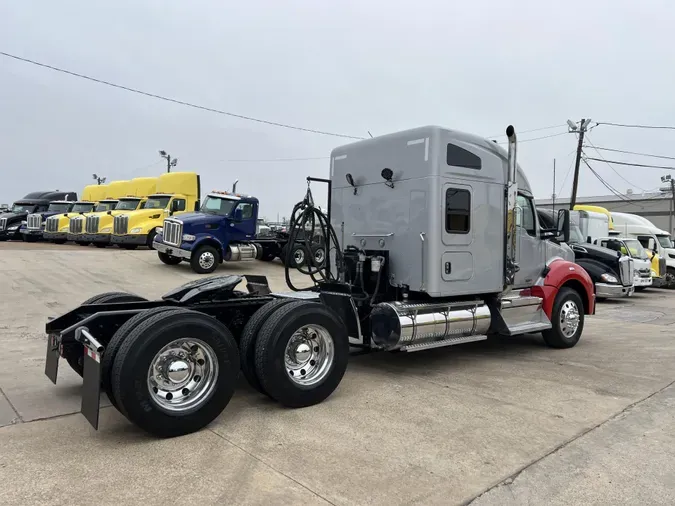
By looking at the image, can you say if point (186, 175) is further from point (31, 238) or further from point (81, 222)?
point (31, 238)

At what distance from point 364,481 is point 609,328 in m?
8.28

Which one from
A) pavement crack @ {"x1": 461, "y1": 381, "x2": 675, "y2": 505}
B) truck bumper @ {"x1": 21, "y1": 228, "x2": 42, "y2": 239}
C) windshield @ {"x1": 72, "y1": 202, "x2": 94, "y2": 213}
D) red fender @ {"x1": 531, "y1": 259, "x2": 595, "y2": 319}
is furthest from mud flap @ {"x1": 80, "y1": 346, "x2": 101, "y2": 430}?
truck bumper @ {"x1": 21, "y1": 228, "x2": 42, "y2": 239}

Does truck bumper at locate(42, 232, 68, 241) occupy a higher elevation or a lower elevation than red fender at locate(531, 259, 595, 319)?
higher

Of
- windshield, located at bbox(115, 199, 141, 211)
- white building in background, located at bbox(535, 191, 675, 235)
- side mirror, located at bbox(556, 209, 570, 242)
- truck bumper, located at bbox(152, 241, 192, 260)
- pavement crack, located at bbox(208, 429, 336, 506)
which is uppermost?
white building in background, located at bbox(535, 191, 675, 235)

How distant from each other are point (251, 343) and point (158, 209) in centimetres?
1769

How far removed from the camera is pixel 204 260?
16047 millimetres

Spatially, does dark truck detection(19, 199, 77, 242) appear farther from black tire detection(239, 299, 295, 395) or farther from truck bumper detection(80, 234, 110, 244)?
black tire detection(239, 299, 295, 395)

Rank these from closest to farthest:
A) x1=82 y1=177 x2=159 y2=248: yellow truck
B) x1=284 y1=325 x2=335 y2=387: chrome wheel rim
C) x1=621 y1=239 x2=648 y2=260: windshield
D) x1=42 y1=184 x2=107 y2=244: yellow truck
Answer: x1=284 y1=325 x2=335 y2=387: chrome wheel rim, x1=621 y1=239 x2=648 y2=260: windshield, x1=82 y1=177 x2=159 y2=248: yellow truck, x1=42 y1=184 x2=107 y2=244: yellow truck

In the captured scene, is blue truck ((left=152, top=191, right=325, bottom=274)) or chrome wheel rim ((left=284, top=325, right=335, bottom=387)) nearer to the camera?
chrome wheel rim ((left=284, top=325, right=335, bottom=387))

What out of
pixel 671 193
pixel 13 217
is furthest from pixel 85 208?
pixel 671 193

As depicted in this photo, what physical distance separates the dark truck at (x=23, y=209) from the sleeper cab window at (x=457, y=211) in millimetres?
28595

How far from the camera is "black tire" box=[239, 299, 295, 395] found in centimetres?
468

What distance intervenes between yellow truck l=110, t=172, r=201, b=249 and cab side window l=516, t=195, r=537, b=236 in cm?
1549

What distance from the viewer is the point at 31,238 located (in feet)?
88.7
